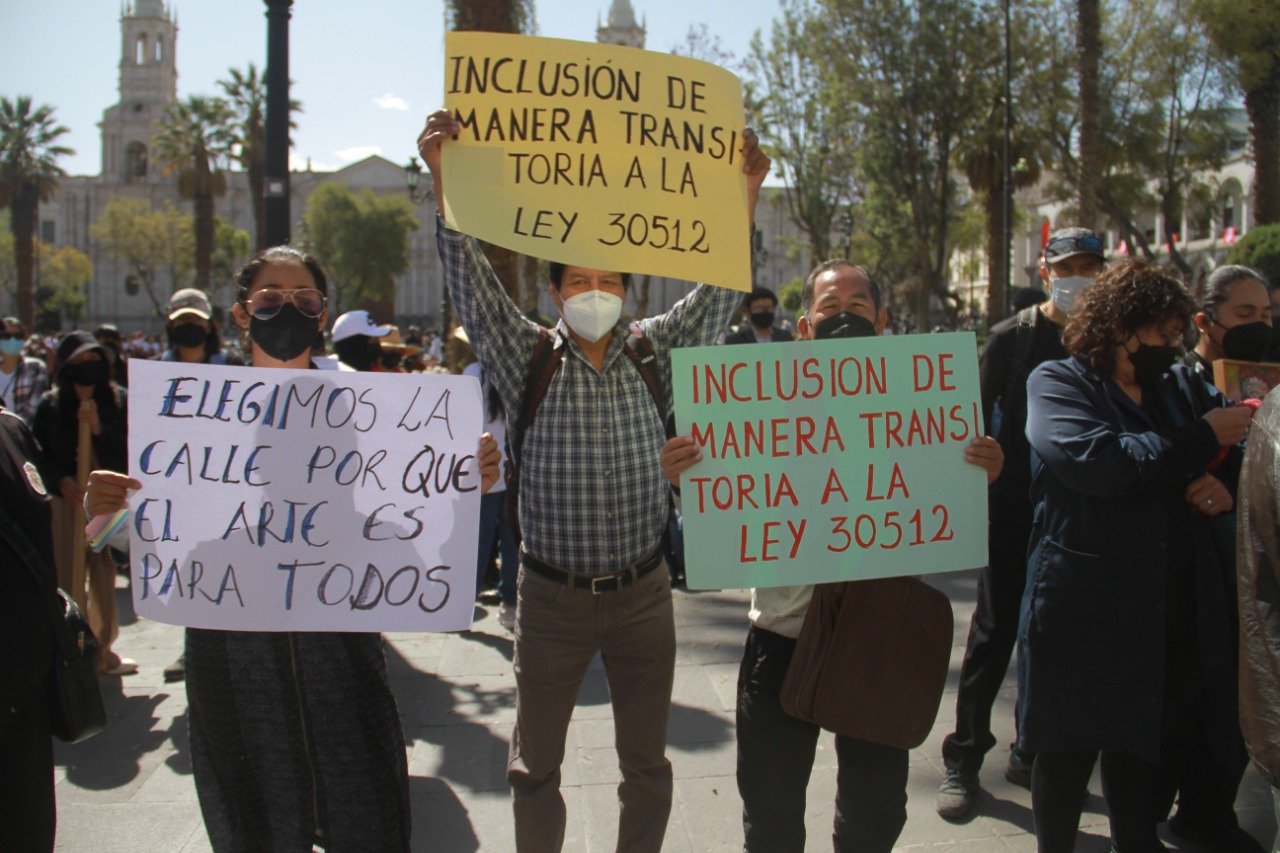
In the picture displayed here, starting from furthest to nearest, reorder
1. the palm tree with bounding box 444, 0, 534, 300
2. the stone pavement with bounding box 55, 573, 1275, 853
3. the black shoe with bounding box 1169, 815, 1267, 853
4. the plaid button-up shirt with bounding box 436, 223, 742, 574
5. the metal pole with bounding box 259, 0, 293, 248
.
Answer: the palm tree with bounding box 444, 0, 534, 300
the metal pole with bounding box 259, 0, 293, 248
the stone pavement with bounding box 55, 573, 1275, 853
the black shoe with bounding box 1169, 815, 1267, 853
the plaid button-up shirt with bounding box 436, 223, 742, 574

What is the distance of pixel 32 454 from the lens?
255 centimetres

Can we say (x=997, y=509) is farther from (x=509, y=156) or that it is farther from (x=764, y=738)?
(x=509, y=156)

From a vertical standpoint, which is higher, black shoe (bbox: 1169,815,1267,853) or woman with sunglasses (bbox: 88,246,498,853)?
woman with sunglasses (bbox: 88,246,498,853)

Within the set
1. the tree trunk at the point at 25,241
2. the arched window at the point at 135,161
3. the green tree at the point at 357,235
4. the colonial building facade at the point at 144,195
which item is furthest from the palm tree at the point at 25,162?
the arched window at the point at 135,161

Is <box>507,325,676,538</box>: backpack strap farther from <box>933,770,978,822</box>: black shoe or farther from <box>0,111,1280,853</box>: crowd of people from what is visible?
<box>933,770,978,822</box>: black shoe

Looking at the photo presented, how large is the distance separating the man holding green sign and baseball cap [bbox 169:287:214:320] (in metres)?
3.69

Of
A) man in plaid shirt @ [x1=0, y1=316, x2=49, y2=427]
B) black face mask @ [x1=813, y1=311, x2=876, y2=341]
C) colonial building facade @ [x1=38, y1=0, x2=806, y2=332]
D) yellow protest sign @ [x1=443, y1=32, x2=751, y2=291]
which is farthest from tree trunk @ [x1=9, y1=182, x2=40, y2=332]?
black face mask @ [x1=813, y1=311, x2=876, y2=341]

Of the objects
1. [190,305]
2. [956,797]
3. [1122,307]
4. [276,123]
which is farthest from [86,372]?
[1122,307]

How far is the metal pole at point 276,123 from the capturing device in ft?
21.4

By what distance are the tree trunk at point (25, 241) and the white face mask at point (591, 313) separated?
4202cm

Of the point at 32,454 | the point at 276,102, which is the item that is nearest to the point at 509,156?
the point at 32,454

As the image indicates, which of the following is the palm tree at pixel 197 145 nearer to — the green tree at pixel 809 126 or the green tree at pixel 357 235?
the green tree at pixel 357 235

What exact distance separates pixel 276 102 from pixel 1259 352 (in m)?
5.89

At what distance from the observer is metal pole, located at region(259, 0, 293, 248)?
6.51m
